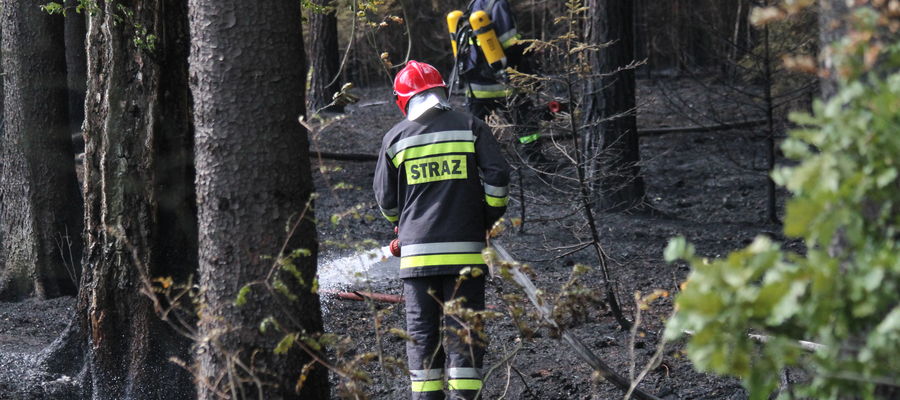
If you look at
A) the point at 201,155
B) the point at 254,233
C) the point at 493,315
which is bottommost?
the point at 493,315

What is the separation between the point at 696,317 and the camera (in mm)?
2129

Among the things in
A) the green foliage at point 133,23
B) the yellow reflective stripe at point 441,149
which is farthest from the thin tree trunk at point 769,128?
the green foliage at point 133,23

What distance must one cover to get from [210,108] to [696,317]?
2.49 m

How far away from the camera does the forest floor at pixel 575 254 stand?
18.2 ft

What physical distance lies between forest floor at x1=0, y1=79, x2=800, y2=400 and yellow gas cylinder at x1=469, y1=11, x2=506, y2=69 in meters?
1.26

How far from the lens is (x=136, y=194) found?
546 cm

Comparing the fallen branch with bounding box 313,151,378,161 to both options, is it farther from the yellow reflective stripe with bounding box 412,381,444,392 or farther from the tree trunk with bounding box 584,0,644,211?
the yellow reflective stripe with bounding box 412,381,444,392

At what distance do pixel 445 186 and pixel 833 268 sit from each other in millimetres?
2826

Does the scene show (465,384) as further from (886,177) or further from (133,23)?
(886,177)

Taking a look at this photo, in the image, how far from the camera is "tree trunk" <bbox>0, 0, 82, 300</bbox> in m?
7.74

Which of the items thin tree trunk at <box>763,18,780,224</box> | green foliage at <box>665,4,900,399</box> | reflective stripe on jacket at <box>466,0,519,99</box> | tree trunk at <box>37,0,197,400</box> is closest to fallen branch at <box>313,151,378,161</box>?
reflective stripe on jacket at <box>466,0,519,99</box>

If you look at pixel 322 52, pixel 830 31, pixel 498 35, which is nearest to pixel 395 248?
pixel 830 31

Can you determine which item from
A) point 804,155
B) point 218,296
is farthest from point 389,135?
point 804,155

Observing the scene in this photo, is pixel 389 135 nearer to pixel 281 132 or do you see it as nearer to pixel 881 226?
pixel 281 132
